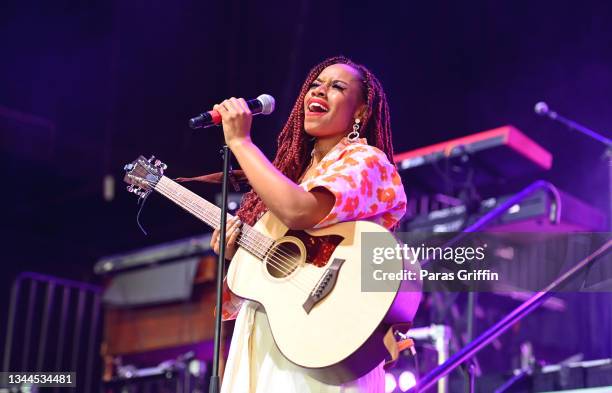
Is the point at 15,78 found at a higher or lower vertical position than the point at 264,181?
higher

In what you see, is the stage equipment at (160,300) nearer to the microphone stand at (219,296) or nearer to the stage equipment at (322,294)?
the stage equipment at (322,294)

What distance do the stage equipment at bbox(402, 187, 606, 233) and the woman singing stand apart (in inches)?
86.1

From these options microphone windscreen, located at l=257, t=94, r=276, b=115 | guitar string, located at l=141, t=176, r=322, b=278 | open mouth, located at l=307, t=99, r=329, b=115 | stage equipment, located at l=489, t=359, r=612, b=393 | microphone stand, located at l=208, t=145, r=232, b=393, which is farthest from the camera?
stage equipment, located at l=489, t=359, r=612, b=393

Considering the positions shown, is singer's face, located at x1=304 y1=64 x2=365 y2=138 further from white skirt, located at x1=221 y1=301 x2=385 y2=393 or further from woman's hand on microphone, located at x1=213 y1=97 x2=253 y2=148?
white skirt, located at x1=221 y1=301 x2=385 y2=393

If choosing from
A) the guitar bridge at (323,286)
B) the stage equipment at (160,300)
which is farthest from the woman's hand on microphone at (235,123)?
the stage equipment at (160,300)

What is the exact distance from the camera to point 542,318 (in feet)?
19.6

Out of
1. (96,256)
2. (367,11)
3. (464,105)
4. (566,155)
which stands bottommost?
(96,256)

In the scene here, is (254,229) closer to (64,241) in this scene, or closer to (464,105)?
(464,105)

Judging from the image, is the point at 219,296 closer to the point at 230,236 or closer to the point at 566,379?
the point at 230,236

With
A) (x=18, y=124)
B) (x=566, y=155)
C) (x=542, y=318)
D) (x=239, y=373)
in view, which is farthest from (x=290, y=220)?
(x=18, y=124)

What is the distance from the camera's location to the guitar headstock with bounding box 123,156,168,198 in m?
3.04

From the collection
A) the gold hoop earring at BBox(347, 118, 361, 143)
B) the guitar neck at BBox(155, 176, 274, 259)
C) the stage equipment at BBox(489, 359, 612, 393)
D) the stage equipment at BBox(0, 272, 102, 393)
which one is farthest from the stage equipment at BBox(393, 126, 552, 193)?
the stage equipment at BBox(0, 272, 102, 393)

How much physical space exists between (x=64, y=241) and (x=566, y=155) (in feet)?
14.6

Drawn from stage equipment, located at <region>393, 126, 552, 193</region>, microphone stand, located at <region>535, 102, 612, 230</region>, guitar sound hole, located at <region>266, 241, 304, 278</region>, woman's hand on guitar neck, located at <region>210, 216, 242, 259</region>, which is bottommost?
guitar sound hole, located at <region>266, 241, 304, 278</region>
